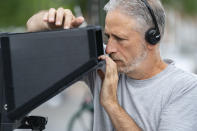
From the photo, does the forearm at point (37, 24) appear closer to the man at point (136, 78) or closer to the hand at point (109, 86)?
the man at point (136, 78)

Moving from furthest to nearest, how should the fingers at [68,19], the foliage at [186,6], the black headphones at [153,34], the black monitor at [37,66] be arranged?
the foliage at [186,6]
the black headphones at [153,34]
the fingers at [68,19]
the black monitor at [37,66]

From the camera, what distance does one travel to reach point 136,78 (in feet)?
6.68

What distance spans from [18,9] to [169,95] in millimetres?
9881

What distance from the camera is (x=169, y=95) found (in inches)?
75.3

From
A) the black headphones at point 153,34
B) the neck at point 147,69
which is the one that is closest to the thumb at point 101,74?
the neck at point 147,69

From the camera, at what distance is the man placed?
6.09ft

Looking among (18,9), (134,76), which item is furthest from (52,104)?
(134,76)

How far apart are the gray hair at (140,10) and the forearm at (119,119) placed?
36cm

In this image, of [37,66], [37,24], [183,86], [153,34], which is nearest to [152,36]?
[153,34]

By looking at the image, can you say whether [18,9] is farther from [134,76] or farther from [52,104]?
[134,76]

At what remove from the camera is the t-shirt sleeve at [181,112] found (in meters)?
1.85

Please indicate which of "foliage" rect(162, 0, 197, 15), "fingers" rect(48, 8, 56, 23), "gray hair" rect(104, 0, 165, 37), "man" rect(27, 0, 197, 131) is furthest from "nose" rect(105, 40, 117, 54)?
→ "foliage" rect(162, 0, 197, 15)

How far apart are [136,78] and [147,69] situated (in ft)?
0.21

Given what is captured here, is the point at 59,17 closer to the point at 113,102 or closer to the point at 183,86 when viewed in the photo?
the point at 113,102
